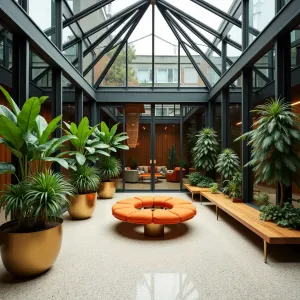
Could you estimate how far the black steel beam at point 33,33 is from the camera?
123 inches

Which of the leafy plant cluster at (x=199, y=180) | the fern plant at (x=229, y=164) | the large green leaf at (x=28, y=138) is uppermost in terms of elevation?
the large green leaf at (x=28, y=138)

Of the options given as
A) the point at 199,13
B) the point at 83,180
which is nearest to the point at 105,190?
the point at 83,180

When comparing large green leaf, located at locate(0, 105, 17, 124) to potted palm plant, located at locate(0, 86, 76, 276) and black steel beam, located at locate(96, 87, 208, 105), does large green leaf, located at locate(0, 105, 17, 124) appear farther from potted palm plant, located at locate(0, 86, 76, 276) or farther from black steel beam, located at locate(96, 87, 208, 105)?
black steel beam, located at locate(96, 87, 208, 105)

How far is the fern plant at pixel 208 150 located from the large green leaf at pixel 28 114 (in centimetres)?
545

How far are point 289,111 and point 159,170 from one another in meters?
6.46

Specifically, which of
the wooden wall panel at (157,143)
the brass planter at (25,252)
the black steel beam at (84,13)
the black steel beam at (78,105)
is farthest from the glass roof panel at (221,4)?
the brass planter at (25,252)

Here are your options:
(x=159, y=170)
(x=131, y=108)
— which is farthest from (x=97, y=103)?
(x=159, y=170)

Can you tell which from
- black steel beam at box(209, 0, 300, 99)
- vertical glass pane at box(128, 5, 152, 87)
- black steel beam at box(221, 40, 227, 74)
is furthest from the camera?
vertical glass pane at box(128, 5, 152, 87)

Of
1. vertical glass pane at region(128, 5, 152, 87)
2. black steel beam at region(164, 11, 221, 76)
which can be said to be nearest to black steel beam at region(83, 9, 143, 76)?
vertical glass pane at region(128, 5, 152, 87)

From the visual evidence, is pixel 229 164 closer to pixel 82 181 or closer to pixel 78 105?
pixel 82 181

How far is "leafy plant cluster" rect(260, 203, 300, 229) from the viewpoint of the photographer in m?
3.04

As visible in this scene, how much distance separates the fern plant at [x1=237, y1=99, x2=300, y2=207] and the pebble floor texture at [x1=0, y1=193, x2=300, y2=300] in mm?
1033

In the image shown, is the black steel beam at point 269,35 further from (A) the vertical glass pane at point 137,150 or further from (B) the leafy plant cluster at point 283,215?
(A) the vertical glass pane at point 137,150

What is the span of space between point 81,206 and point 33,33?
134 inches
